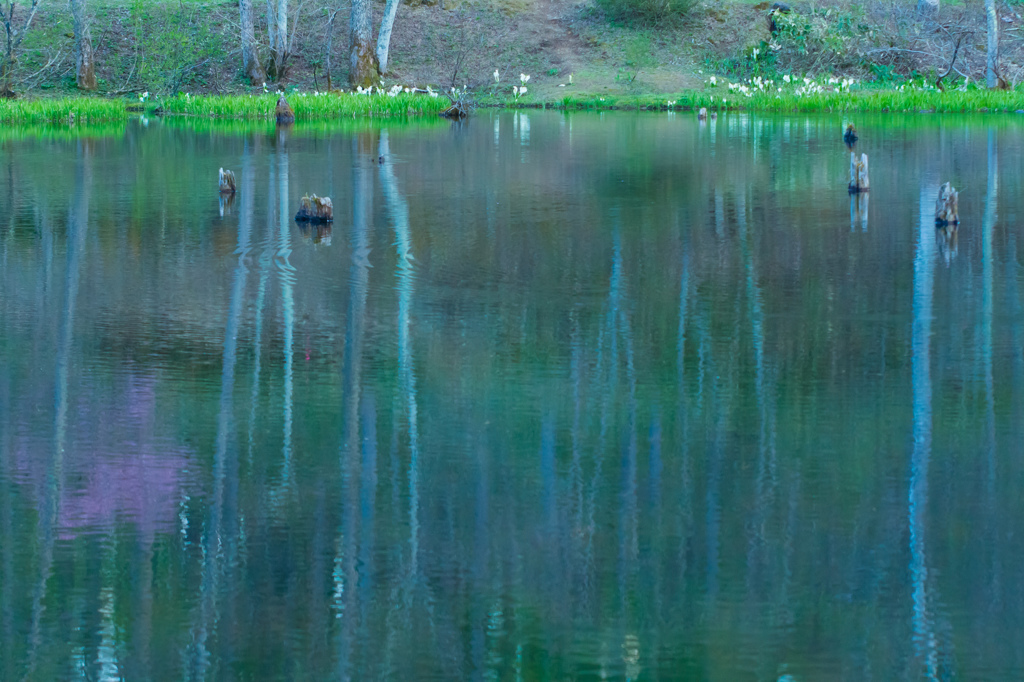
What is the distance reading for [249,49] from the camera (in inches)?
1553

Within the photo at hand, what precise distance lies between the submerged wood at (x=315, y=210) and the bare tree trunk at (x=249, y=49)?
79.7 ft

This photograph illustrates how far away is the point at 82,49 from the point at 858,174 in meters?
26.2

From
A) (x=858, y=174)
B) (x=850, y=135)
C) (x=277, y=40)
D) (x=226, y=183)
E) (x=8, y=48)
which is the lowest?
(x=226, y=183)

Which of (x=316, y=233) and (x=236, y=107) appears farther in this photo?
(x=236, y=107)

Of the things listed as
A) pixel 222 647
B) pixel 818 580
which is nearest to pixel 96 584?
pixel 222 647

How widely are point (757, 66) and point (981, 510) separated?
36.6m

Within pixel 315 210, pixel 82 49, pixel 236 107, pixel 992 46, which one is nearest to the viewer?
pixel 315 210

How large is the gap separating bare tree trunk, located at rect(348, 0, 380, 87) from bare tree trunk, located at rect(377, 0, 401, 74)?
39 cm

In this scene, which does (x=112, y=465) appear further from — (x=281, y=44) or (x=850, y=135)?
(x=281, y=44)

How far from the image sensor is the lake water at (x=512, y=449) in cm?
514

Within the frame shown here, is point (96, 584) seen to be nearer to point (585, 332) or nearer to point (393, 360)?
point (393, 360)

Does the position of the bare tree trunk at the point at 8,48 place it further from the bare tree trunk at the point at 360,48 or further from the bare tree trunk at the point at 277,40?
the bare tree trunk at the point at 360,48

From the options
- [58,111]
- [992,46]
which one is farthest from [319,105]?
[992,46]

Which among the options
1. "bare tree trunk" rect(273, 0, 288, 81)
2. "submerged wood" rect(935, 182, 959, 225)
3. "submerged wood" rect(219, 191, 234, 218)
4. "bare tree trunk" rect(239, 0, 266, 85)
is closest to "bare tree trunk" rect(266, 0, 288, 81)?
"bare tree trunk" rect(273, 0, 288, 81)
